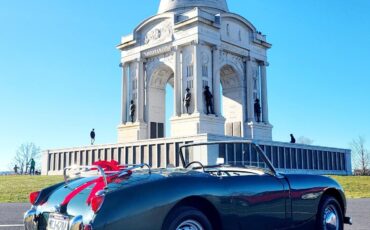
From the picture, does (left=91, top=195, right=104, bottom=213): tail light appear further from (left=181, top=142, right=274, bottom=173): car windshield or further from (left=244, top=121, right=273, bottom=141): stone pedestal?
(left=244, top=121, right=273, bottom=141): stone pedestal

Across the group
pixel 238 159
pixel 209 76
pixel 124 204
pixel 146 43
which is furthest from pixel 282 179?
pixel 146 43

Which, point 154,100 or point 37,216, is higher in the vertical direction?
point 154,100

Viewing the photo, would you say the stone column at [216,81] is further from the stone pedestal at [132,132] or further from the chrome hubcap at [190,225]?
the chrome hubcap at [190,225]

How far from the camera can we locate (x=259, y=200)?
4.11m

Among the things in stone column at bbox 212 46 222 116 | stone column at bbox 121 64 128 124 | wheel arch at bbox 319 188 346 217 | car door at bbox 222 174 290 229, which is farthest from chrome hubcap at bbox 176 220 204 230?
stone column at bbox 121 64 128 124

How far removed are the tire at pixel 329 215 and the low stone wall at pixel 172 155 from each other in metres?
21.5

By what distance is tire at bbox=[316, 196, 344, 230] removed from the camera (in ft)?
16.2

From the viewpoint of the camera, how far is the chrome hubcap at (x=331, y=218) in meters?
5.02

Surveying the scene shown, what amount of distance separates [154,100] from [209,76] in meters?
7.24

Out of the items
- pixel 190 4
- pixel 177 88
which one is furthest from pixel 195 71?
pixel 190 4

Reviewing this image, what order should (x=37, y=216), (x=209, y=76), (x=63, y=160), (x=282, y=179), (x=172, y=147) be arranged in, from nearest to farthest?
(x=37, y=216) → (x=282, y=179) → (x=172, y=147) → (x=209, y=76) → (x=63, y=160)

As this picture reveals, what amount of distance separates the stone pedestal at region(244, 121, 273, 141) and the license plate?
3305cm

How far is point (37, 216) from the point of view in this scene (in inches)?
148

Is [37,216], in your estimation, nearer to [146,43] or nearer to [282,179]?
[282,179]
